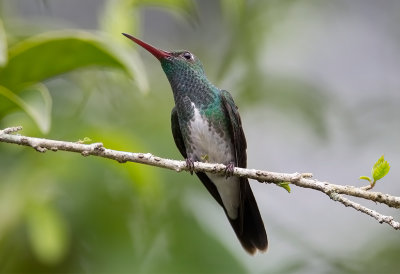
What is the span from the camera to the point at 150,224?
4.36 metres

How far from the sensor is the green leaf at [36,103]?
2.40 meters

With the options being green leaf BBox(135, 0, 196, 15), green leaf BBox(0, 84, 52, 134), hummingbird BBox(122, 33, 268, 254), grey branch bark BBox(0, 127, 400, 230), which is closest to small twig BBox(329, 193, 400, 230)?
grey branch bark BBox(0, 127, 400, 230)

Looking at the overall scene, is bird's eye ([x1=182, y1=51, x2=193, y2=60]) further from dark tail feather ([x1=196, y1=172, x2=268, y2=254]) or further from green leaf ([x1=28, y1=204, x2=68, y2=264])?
green leaf ([x1=28, y1=204, x2=68, y2=264])

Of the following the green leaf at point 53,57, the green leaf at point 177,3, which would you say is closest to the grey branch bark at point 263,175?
the green leaf at point 53,57

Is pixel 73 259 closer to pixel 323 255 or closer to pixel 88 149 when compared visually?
pixel 88 149

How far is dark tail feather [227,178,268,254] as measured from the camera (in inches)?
157

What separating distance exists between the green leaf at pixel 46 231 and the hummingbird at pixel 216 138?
32.7 inches

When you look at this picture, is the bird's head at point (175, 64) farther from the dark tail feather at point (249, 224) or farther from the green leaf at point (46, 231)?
the green leaf at point (46, 231)

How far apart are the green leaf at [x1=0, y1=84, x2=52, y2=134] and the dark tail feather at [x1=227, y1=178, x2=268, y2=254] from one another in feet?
5.32

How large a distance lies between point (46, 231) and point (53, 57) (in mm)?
1212

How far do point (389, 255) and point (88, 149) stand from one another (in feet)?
13.0

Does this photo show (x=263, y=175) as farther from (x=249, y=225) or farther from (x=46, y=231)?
(x=249, y=225)

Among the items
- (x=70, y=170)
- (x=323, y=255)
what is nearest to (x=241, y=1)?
(x=70, y=170)

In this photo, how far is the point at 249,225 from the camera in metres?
4.07
